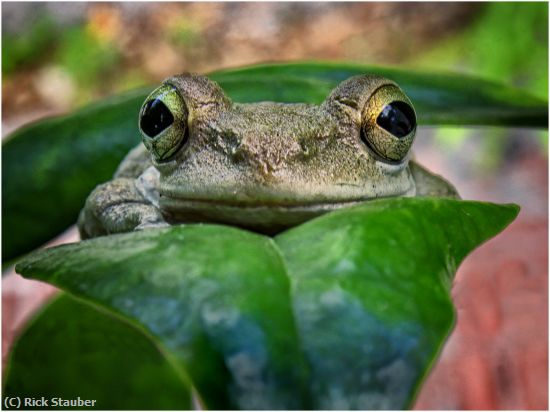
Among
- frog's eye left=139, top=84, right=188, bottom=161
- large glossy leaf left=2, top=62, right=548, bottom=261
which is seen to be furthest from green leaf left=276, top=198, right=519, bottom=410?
large glossy leaf left=2, top=62, right=548, bottom=261

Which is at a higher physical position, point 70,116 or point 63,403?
point 70,116

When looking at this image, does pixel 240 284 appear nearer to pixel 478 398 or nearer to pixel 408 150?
pixel 408 150

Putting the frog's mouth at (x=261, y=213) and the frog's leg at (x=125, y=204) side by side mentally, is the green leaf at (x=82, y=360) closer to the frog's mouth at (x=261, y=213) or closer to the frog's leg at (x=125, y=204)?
the frog's leg at (x=125, y=204)

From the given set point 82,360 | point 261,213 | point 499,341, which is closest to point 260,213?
point 261,213

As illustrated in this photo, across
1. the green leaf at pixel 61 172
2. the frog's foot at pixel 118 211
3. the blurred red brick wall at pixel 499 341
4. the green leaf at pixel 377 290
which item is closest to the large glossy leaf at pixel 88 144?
the green leaf at pixel 61 172

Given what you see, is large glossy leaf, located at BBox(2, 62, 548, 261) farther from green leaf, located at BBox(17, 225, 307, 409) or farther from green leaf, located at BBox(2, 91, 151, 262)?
green leaf, located at BBox(17, 225, 307, 409)

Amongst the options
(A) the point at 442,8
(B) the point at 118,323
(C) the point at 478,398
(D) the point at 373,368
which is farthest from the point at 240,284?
(A) the point at 442,8

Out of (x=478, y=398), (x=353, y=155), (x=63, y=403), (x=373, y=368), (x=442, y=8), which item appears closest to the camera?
(x=373, y=368)
